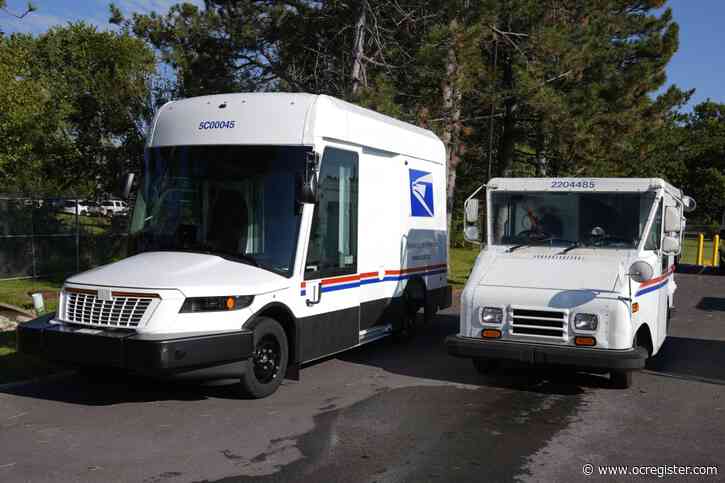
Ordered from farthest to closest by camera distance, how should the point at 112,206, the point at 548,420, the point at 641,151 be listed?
the point at 641,151 → the point at 112,206 → the point at 548,420

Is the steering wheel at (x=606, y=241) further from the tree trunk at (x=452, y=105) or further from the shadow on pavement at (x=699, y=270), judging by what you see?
the shadow on pavement at (x=699, y=270)

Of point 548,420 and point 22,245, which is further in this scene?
point 22,245

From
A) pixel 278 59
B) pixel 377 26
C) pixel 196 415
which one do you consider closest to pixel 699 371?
pixel 196 415

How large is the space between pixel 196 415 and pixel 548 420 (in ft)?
10.5

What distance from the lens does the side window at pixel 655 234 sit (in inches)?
349

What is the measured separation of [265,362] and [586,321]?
3233mm

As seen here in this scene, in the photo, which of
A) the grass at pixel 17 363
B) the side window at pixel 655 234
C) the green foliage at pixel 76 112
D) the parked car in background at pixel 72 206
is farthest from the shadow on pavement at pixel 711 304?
the parked car in background at pixel 72 206

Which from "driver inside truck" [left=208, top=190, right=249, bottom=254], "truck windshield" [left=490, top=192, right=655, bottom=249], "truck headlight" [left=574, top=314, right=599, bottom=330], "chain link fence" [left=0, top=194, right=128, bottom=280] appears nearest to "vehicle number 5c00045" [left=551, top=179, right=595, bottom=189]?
"truck windshield" [left=490, top=192, right=655, bottom=249]

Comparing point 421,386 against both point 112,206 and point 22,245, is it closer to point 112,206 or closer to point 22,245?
point 22,245

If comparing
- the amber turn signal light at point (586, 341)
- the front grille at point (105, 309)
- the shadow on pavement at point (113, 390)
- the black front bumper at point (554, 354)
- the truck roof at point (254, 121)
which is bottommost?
the shadow on pavement at point (113, 390)

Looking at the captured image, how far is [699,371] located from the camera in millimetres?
9516

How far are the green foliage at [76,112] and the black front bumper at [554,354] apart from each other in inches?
511

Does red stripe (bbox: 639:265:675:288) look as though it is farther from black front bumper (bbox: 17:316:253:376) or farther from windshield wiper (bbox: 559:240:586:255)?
black front bumper (bbox: 17:316:253:376)

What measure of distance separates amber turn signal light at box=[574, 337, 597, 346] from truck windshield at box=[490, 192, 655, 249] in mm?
1461
